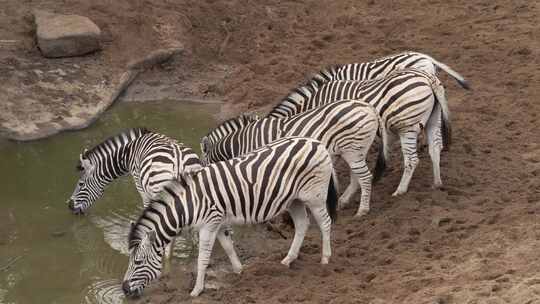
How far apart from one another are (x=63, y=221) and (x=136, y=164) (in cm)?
144

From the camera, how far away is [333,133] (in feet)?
30.6

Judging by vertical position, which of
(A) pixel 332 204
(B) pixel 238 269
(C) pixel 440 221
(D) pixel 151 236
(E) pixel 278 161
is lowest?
(B) pixel 238 269

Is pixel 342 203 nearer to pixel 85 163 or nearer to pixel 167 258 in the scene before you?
pixel 167 258

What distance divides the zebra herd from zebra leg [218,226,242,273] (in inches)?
0.6

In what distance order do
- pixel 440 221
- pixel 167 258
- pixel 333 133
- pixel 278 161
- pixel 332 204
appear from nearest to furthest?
pixel 278 161, pixel 332 204, pixel 440 221, pixel 167 258, pixel 333 133

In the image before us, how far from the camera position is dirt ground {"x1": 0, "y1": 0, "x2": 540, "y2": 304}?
25.6 feet

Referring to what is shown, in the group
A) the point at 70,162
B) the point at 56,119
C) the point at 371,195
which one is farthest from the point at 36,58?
the point at 371,195

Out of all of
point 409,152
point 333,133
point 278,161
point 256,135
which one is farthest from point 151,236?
point 409,152

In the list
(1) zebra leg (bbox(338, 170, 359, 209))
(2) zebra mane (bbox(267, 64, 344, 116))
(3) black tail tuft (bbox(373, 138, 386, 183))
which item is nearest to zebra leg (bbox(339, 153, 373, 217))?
(3) black tail tuft (bbox(373, 138, 386, 183))

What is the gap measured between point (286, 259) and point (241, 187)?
1067 mm

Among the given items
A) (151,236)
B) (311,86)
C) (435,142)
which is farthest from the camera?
(311,86)

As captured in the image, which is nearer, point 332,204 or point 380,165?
point 332,204

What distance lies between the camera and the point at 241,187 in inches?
320

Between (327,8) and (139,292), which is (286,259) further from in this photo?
(327,8)
